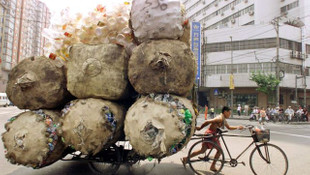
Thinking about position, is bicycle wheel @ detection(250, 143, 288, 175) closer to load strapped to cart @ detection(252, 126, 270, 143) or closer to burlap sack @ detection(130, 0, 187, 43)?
load strapped to cart @ detection(252, 126, 270, 143)

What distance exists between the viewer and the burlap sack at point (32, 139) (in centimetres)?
299

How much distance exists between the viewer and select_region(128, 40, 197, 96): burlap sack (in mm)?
2873

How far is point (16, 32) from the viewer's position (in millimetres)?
53750

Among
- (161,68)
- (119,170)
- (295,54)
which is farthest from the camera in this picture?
(295,54)

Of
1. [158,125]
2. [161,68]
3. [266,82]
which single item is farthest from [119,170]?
[266,82]

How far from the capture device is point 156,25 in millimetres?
2951

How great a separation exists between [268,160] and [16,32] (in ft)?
204

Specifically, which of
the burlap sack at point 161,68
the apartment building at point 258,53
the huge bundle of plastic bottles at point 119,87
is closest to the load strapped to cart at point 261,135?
the huge bundle of plastic bottles at point 119,87

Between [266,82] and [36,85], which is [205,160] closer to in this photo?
[36,85]

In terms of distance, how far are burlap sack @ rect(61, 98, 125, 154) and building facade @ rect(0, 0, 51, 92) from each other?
1628 inches

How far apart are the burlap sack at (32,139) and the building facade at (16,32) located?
40991mm

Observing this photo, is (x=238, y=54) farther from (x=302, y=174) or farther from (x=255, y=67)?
(x=302, y=174)

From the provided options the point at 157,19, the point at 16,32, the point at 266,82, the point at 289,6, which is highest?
the point at 16,32

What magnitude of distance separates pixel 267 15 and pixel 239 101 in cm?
1304
